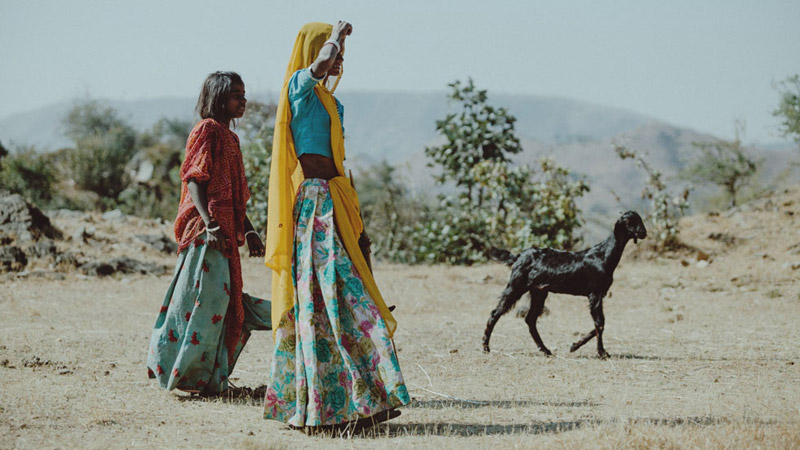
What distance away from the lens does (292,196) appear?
13.8 ft

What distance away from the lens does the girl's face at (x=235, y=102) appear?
16.4ft

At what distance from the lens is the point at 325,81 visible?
448 cm

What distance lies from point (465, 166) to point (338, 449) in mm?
10303

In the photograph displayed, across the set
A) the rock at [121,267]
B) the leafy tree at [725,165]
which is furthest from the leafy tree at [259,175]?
the leafy tree at [725,165]

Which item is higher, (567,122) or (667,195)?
(567,122)

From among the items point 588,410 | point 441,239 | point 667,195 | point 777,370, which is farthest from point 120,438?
point 667,195

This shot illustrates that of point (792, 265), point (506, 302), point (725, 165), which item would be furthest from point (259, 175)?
point (725, 165)

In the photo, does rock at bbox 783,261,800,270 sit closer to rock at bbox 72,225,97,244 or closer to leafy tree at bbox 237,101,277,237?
leafy tree at bbox 237,101,277,237

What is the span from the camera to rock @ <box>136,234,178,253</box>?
43.5 ft

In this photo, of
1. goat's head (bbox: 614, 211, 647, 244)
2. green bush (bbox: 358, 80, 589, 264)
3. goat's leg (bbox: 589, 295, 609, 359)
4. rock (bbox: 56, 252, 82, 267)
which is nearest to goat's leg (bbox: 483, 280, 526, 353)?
goat's leg (bbox: 589, 295, 609, 359)

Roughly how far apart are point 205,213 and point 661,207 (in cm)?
986

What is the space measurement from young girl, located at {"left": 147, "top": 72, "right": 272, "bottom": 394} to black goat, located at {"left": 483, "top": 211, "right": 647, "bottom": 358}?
8.39 ft

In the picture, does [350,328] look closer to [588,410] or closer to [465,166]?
[588,410]

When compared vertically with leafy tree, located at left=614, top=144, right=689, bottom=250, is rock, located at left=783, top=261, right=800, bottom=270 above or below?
below
